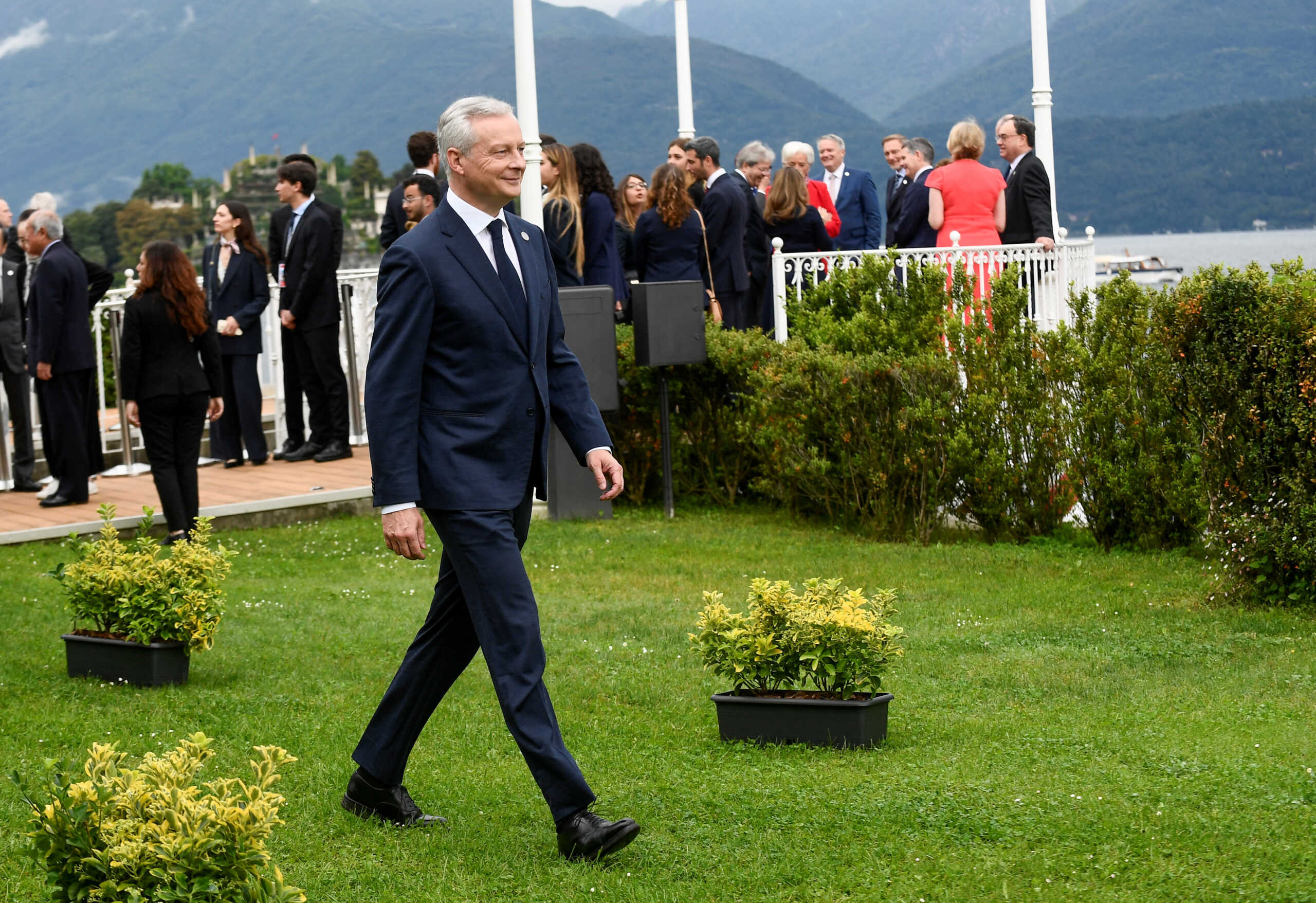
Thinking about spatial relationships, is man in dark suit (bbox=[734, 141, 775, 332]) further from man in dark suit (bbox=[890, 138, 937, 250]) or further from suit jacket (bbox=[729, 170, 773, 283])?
man in dark suit (bbox=[890, 138, 937, 250])

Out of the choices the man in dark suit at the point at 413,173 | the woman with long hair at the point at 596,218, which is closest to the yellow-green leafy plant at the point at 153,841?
the woman with long hair at the point at 596,218

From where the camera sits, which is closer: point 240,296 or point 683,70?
point 240,296

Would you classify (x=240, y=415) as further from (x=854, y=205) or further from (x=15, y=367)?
(x=854, y=205)

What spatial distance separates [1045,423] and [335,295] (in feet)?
19.8

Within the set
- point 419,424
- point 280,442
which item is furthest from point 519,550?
point 280,442

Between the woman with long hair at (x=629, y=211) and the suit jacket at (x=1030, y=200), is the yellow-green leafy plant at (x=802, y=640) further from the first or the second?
the suit jacket at (x=1030, y=200)

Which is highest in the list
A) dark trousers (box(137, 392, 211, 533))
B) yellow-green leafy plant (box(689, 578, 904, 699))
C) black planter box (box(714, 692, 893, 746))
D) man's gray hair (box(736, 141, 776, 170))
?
man's gray hair (box(736, 141, 776, 170))

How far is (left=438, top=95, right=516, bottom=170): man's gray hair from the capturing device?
4004mm

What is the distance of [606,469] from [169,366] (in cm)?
583

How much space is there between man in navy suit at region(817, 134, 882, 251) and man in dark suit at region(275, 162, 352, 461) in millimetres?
4680

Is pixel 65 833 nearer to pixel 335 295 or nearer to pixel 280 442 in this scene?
pixel 335 295

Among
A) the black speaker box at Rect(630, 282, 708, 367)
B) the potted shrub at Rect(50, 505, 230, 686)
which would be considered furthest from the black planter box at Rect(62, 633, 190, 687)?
the black speaker box at Rect(630, 282, 708, 367)

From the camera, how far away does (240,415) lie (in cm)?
1298

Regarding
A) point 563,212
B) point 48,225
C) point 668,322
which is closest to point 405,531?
point 668,322
